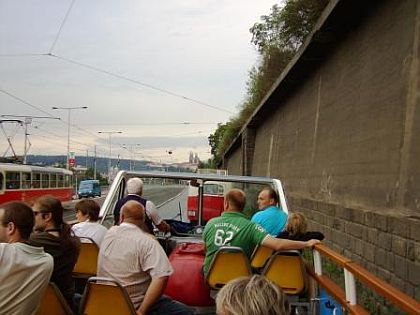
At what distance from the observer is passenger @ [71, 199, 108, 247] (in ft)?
21.0

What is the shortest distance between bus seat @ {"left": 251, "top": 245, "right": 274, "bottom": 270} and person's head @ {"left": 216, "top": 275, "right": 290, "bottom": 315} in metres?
3.52

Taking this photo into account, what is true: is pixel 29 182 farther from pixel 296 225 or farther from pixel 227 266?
pixel 227 266

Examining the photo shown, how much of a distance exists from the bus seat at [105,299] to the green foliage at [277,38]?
556 inches

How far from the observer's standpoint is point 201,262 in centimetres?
573

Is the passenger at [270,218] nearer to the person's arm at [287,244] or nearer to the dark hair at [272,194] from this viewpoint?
the dark hair at [272,194]

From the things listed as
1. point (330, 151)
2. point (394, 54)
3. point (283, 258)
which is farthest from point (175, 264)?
point (330, 151)

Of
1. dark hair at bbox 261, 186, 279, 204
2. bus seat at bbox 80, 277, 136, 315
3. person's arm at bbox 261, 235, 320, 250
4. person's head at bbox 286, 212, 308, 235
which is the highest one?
dark hair at bbox 261, 186, 279, 204

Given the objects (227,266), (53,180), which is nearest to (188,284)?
(227,266)

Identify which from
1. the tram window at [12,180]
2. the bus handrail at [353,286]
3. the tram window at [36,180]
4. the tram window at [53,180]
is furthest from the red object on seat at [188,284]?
the tram window at [53,180]

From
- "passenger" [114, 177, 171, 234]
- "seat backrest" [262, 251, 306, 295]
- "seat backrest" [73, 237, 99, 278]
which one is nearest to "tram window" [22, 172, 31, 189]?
"passenger" [114, 177, 171, 234]

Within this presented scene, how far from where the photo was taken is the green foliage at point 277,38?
19.9m

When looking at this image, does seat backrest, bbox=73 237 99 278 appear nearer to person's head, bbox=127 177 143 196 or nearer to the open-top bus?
the open-top bus

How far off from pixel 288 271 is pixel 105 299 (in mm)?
1844

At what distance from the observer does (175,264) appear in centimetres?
558
